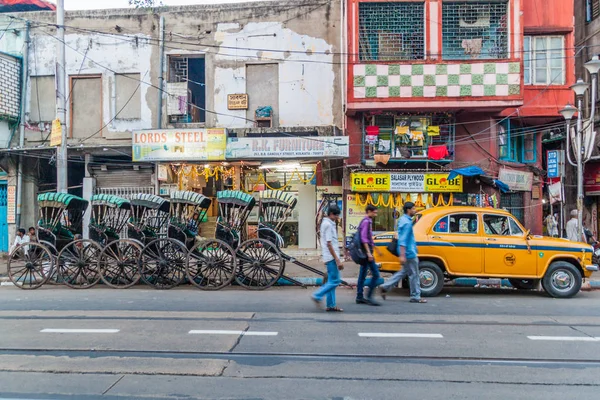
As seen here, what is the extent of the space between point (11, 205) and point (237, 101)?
8.89 metres

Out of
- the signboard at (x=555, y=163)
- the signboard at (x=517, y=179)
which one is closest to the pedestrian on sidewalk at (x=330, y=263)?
the signboard at (x=517, y=179)

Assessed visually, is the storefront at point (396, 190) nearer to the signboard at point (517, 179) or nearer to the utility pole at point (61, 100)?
the signboard at point (517, 179)

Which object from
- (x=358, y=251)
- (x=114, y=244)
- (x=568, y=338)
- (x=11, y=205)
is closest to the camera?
(x=568, y=338)

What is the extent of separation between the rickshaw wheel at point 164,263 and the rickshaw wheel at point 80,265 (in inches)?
42.5

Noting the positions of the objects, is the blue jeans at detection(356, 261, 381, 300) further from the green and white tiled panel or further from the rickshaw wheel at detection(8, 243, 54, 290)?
the green and white tiled panel

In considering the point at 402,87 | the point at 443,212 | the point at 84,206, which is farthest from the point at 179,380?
the point at 402,87

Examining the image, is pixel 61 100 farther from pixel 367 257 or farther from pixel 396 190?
pixel 396 190

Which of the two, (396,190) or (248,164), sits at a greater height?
(248,164)

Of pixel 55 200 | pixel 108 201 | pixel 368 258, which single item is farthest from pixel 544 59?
pixel 55 200

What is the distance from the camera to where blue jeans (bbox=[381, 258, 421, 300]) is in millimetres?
9180

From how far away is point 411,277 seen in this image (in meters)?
9.38

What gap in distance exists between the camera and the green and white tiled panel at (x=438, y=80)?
613 inches

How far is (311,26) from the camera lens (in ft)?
58.1

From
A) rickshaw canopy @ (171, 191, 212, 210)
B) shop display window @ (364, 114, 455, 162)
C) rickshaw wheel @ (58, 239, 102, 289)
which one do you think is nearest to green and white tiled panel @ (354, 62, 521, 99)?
shop display window @ (364, 114, 455, 162)
